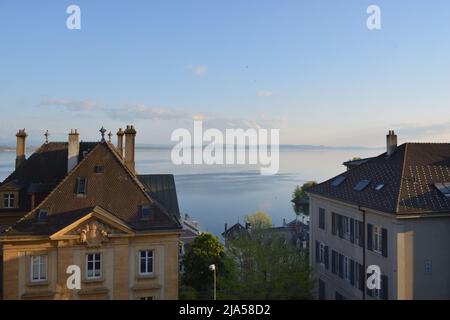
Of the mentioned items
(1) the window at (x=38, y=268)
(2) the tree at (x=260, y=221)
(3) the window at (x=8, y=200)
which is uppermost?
(3) the window at (x=8, y=200)

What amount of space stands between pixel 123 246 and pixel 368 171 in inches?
605

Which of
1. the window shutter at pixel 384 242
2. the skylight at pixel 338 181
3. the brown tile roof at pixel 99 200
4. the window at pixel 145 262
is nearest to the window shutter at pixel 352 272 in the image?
the window shutter at pixel 384 242

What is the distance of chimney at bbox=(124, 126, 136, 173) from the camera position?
24047mm

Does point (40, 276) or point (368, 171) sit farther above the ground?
point (368, 171)

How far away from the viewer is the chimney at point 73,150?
→ 22.4 metres

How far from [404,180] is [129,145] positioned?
1608cm

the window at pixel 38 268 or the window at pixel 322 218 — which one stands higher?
the window at pixel 322 218

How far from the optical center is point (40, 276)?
725 inches

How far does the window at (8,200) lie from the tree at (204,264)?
11.7 meters

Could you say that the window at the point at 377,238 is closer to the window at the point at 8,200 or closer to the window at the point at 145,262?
the window at the point at 145,262

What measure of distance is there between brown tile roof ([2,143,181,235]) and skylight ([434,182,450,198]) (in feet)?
44.3

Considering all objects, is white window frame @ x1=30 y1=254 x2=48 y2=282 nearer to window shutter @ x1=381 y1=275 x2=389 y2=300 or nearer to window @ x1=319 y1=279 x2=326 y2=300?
window shutter @ x1=381 y1=275 x2=389 y2=300
